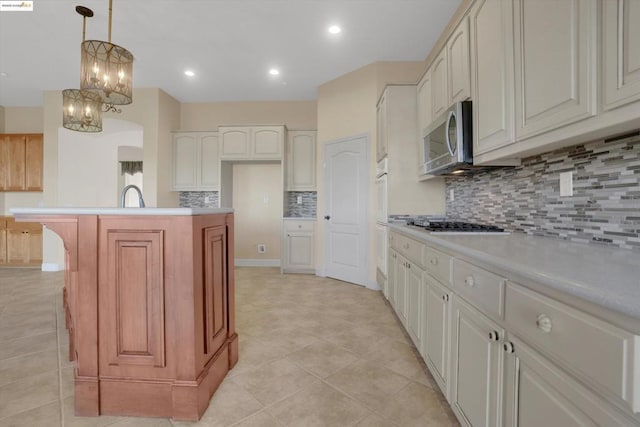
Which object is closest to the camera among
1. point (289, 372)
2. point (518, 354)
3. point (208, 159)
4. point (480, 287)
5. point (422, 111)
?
point (518, 354)

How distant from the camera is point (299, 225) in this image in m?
4.68

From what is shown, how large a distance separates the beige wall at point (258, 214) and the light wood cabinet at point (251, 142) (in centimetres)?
52

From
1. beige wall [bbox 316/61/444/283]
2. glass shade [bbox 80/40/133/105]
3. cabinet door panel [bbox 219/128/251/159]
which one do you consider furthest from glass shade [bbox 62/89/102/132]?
beige wall [bbox 316/61/444/283]

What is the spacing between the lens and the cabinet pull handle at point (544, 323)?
2.49ft

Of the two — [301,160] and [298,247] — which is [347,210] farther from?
[301,160]

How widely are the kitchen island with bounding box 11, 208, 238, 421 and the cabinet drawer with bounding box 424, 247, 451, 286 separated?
49.4 inches

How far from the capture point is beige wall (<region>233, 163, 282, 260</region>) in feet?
17.7

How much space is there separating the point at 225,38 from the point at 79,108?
167cm

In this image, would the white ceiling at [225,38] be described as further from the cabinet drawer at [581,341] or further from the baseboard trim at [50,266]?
the cabinet drawer at [581,341]

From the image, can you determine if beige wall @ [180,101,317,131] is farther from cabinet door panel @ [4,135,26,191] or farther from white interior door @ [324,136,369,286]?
cabinet door panel @ [4,135,26,191]

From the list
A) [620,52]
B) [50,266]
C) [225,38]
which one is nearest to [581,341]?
[620,52]

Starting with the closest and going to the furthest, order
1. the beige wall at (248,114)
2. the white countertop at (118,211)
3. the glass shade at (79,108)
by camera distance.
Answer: the white countertop at (118,211)
the glass shade at (79,108)
the beige wall at (248,114)

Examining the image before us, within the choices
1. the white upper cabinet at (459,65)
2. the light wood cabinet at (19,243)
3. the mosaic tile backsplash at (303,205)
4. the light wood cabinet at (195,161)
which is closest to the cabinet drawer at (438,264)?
the white upper cabinet at (459,65)

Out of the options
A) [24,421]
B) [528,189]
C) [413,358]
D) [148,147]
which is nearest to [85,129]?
[148,147]
